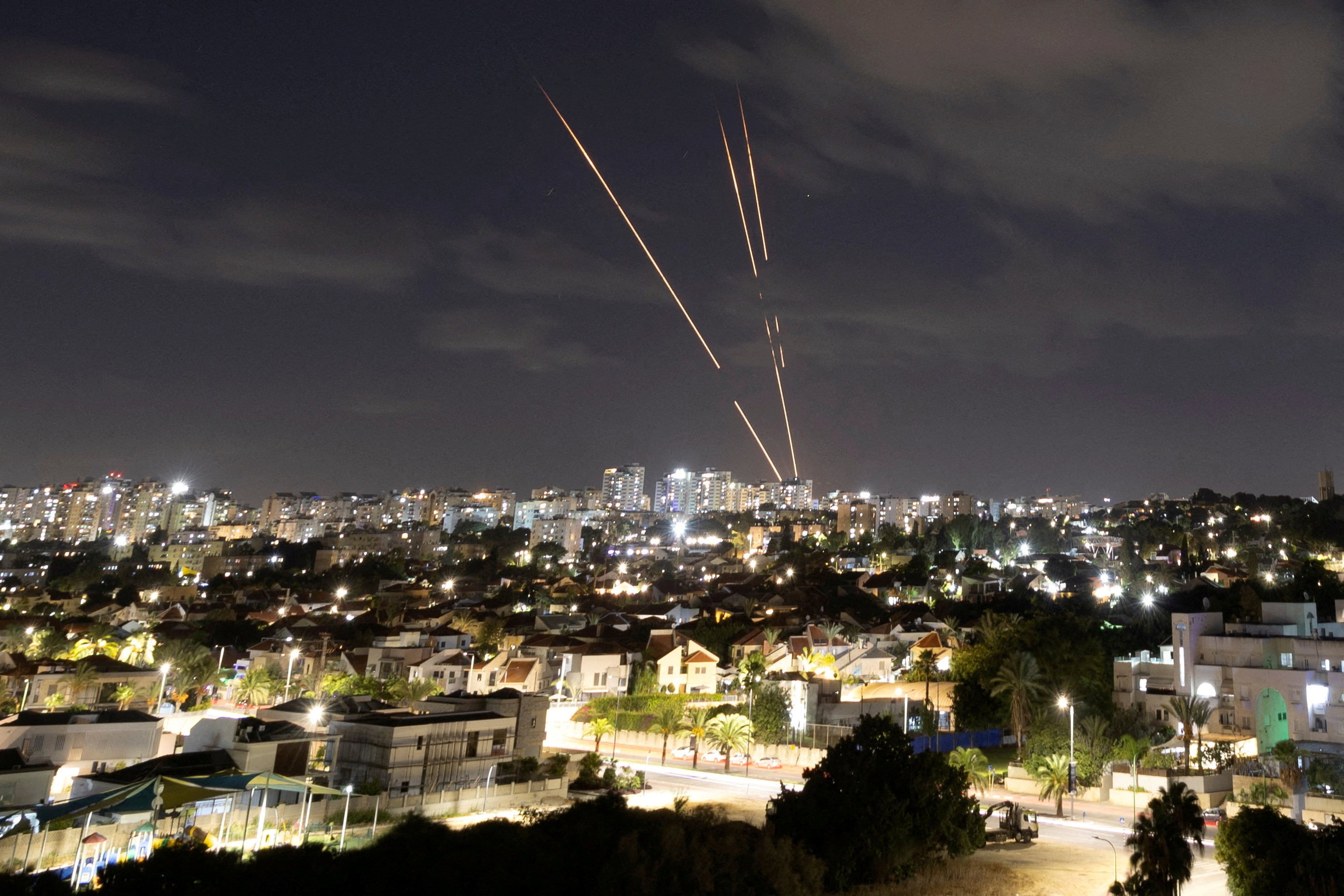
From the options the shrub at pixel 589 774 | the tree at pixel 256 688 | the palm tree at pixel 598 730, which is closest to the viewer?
the shrub at pixel 589 774

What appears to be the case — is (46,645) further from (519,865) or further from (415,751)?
(519,865)

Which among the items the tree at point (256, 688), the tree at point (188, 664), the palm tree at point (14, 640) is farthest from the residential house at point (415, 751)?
the palm tree at point (14, 640)

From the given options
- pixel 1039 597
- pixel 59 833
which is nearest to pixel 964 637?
pixel 1039 597

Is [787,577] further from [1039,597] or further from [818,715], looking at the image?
[818,715]

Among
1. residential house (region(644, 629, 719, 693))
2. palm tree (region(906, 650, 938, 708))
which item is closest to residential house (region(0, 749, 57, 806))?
residential house (region(644, 629, 719, 693))

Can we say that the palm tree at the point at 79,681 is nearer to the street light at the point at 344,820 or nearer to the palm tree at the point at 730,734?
the street light at the point at 344,820

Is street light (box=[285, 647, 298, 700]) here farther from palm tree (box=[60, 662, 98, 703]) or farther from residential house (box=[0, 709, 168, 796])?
residential house (box=[0, 709, 168, 796])

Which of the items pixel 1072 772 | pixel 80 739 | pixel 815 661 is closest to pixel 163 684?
pixel 80 739
